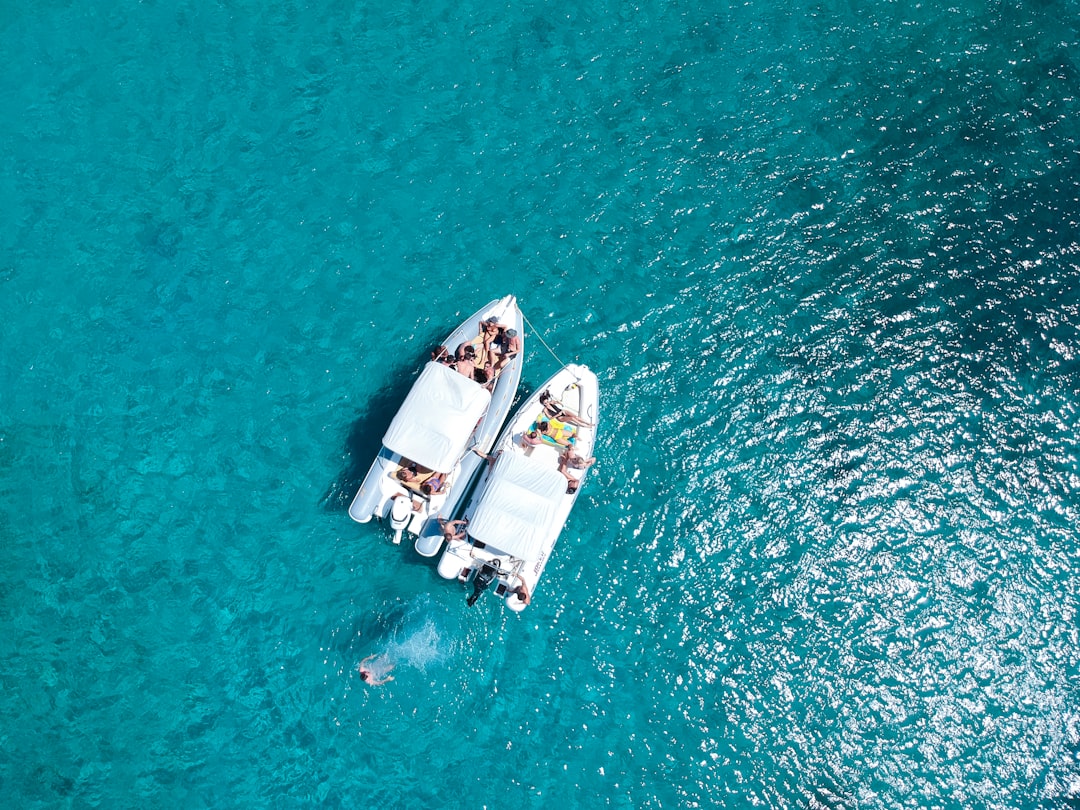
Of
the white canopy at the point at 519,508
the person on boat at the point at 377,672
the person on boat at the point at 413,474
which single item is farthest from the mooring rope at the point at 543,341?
the person on boat at the point at 377,672

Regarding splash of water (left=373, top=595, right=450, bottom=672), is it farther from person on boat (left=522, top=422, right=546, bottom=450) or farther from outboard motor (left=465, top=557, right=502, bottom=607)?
person on boat (left=522, top=422, right=546, bottom=450)

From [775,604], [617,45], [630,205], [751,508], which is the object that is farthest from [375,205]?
[775,604]

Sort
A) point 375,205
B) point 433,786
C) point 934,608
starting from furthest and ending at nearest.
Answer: point 375,205 < point 934,608 < point 433,786

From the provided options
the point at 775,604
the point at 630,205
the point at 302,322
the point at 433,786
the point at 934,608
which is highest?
the point at 302,322

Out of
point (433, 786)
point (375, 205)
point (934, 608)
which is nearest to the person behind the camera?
point (433, 786)

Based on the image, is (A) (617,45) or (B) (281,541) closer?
(B) (281,541)

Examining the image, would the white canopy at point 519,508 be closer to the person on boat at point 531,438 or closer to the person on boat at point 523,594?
the person on boat at point 531,438

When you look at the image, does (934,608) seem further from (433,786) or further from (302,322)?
(302,322)

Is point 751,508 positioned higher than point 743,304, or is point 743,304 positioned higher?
point 743,304
